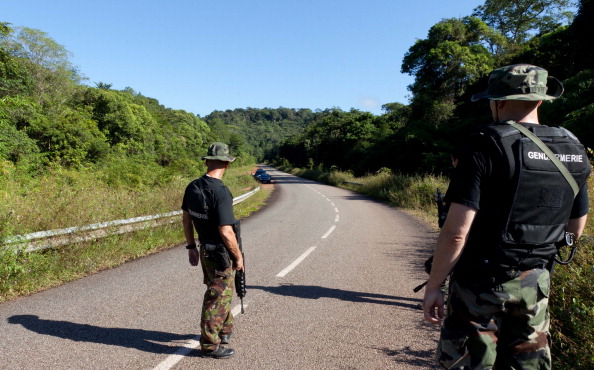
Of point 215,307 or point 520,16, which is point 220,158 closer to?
point 215,307

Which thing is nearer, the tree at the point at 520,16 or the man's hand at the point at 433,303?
the man's hand at the point at 433,303

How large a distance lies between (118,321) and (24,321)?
1.07 metres

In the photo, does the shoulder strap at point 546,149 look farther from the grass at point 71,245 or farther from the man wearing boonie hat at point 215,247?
the grass at point 71,245

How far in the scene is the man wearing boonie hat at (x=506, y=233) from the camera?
184cm

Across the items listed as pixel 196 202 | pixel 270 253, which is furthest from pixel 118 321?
pixel 270 253

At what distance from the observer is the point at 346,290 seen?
18.2 ft

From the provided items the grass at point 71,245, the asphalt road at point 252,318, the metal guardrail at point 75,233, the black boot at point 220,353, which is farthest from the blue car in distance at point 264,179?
the black boot at point 220,353

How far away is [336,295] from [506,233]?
378 cm

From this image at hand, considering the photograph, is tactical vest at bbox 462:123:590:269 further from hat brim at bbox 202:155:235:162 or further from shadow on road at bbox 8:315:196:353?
shadow on road at bbox 8:315:196:353

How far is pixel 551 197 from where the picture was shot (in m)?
1.89

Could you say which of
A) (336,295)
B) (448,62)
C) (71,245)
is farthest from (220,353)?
(448,62)

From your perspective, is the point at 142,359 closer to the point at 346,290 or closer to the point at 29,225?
the point at 346,290

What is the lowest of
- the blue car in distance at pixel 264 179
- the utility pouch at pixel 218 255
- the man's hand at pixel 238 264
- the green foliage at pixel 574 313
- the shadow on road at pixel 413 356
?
→ the blue car in distance at pixel 264 179

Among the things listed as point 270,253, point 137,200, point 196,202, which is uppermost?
point 196,202
